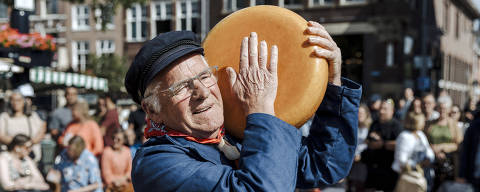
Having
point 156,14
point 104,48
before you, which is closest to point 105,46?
point 104,48

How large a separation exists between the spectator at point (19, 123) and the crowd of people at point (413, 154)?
4.39 metres

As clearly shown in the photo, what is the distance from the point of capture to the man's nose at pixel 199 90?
53.7 inches

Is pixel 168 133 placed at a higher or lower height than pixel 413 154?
higher

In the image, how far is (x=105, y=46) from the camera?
27.9 m

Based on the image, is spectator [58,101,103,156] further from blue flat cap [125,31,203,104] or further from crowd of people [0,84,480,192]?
blue flat cap [125,31,203,104]

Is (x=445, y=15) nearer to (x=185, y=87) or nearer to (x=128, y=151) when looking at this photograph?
(x=128, y=151)

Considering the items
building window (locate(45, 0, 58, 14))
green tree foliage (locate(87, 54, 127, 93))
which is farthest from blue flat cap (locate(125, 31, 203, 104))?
building window (locate(45, 0, 58, 14))

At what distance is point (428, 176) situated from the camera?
5.35m

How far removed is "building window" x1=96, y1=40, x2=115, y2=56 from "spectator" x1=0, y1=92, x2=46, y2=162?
2206cm

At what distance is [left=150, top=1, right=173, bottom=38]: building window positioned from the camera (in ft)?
84.8

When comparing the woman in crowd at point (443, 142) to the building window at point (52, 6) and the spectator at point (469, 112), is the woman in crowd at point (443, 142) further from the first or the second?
the building window at point (52, 6)

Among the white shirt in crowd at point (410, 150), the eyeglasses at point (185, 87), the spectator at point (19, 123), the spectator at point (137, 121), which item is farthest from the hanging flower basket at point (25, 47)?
the eyeglasses at point (185, 87)

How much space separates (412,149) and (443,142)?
3.38ft

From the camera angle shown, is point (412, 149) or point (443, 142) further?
point (443, 142)
